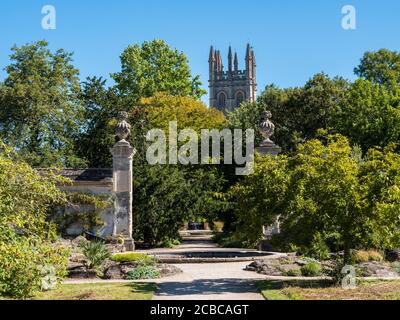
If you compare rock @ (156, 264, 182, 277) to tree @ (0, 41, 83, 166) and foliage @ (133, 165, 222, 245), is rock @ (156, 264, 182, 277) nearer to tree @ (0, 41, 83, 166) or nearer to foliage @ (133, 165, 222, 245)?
foliage @ (133, 165, 222, 245)

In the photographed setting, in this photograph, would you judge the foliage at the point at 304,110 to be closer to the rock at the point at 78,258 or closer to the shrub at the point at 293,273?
the rock at the point at 78,258

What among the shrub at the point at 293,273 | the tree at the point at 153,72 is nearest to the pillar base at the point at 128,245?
the shrub at the point at 293,273

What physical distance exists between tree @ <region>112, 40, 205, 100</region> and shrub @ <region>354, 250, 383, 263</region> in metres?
30.7

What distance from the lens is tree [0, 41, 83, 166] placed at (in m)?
38.1

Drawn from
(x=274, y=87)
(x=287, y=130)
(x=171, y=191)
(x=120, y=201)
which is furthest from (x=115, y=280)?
(x=274, y=87)

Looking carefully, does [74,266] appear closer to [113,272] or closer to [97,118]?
[113,272]

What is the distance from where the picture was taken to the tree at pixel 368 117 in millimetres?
36781

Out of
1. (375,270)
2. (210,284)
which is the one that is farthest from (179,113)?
(210,284)

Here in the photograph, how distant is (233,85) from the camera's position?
12781 cm

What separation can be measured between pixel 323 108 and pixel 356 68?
909 cm

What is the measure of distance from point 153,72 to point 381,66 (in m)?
20.5

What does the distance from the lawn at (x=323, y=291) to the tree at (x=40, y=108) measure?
991 inches

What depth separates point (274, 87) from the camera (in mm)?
49562
